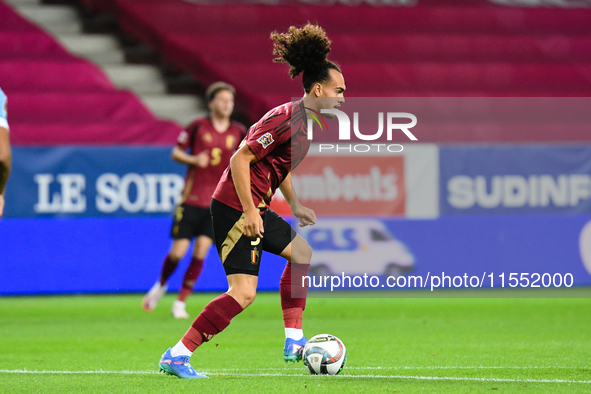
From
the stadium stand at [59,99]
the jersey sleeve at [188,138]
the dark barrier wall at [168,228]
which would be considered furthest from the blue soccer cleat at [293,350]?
the stadium stand at [59,99]

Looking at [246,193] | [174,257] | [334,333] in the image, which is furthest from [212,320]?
[174,257]

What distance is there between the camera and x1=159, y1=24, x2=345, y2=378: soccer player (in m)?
4.13

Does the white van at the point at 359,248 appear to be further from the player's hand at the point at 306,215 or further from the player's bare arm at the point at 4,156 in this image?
the player's bare arm at the point at 4,156

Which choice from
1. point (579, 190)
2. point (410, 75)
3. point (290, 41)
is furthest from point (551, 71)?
point (290, 41)

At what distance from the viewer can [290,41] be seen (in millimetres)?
4254

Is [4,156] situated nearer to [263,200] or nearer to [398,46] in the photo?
[263,200]

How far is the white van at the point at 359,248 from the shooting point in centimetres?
940

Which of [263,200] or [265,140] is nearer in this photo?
[265,140]

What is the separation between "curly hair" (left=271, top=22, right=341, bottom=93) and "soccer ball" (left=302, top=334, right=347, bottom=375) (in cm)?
124

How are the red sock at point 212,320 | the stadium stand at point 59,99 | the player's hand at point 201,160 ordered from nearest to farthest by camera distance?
the red sock at point 212,320 → the player's hand at point 201,160 → the stadium stand at point 59,99

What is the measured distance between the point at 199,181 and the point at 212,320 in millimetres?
3718

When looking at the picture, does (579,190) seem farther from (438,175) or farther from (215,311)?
(215,311)

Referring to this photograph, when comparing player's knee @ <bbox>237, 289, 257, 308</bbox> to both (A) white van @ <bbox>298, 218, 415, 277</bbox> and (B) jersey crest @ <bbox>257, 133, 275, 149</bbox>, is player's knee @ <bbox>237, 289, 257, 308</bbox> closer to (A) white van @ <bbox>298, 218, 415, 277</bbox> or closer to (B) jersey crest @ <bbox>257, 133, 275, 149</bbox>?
(B) jersey crest @ <bbox>257, 133, 275, 149</bbox>

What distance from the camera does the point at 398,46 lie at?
13594 mm
